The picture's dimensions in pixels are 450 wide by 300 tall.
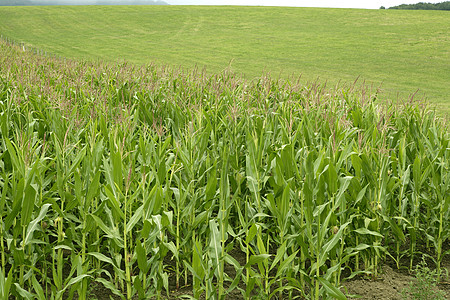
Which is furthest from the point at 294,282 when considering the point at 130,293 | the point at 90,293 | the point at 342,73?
the point at 342,73

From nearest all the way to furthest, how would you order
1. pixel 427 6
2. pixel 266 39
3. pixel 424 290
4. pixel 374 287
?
pixel 424 290, pixel 374 287, pixel 266 39, pixel 427 6

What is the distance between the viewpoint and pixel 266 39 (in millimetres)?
34062

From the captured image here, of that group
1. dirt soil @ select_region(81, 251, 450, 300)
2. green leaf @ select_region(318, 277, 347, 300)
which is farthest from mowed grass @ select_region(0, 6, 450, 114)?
green leaf @ select_region(318, 277, 347, 300)

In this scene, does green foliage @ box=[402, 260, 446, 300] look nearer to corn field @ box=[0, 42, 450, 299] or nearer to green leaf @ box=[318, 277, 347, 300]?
corn field @ box=[0, 42, 450, 299]

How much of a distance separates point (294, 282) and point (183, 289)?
0.88m

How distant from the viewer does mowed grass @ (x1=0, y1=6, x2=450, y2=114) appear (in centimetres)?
2234

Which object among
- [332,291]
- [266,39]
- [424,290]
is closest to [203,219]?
[332,291]

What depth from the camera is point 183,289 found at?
11.5ft

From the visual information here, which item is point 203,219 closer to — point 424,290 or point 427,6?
point 424,290

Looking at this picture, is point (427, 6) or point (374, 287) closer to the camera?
point (374, 287)

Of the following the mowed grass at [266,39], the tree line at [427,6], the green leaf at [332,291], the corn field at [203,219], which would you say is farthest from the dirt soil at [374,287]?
the tree line at [427,6]

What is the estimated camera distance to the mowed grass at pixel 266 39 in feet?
73.3

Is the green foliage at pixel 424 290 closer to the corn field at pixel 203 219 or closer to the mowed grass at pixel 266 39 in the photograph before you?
the corn field at pixel 203 219

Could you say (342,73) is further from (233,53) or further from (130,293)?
(130,293)
